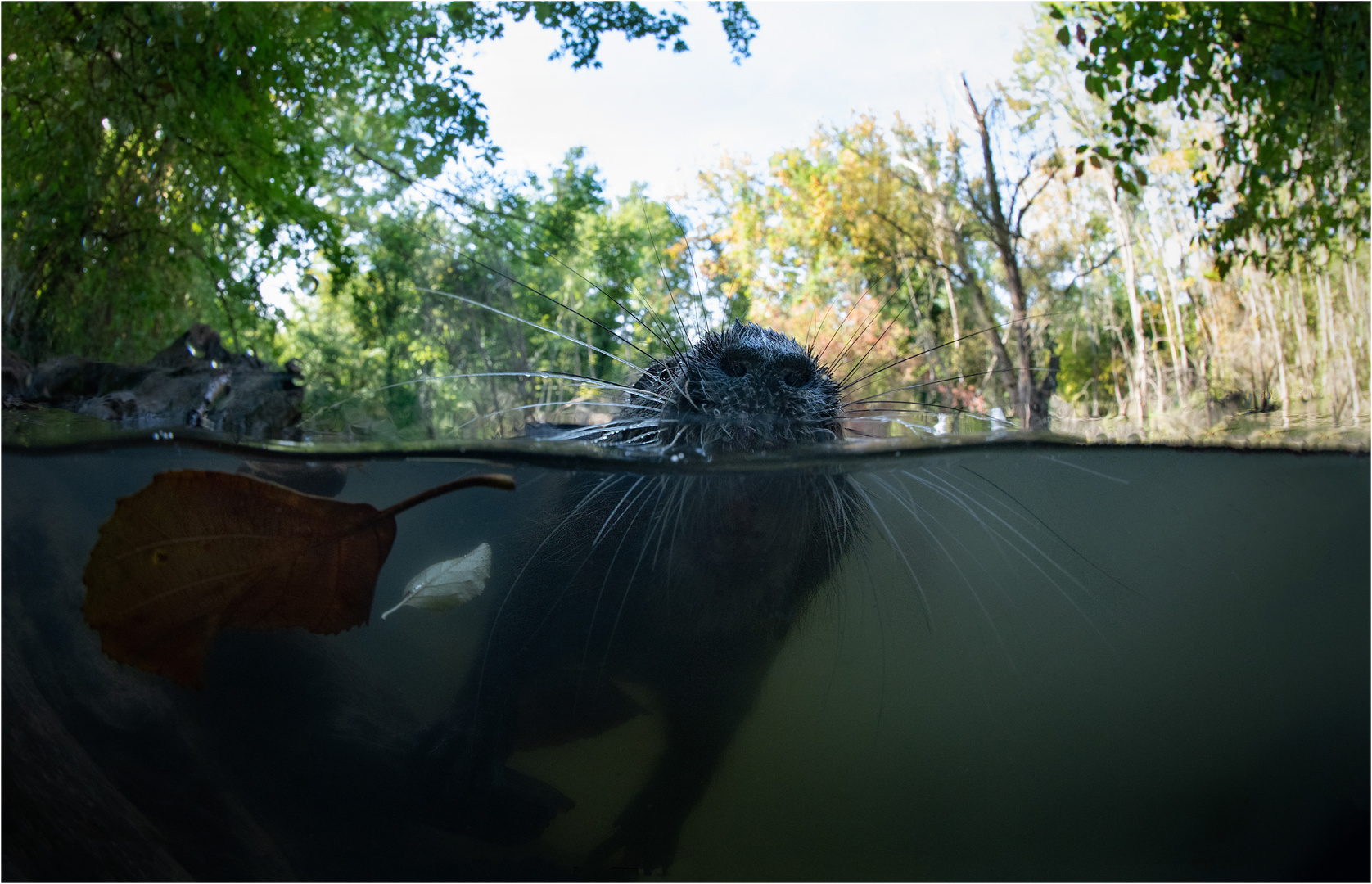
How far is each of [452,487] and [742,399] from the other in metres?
1.01

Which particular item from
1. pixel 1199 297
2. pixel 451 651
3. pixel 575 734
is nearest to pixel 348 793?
pixel 451 651

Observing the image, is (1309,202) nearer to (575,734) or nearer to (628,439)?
(628,439)

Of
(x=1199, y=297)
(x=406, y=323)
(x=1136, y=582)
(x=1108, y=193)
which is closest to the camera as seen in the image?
(x=1136, y=582)

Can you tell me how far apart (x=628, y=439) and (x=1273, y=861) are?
112 inches

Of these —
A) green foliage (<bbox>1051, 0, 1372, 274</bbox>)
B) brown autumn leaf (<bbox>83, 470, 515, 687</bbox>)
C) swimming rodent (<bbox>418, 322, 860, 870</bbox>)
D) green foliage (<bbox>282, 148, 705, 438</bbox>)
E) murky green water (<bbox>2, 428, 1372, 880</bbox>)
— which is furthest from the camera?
green foliage (<bbox>282, 148, 705, 438</bbox>)

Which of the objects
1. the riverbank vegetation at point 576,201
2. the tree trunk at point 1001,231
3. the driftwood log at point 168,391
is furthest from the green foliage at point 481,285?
the tree trunk at point 1001,231

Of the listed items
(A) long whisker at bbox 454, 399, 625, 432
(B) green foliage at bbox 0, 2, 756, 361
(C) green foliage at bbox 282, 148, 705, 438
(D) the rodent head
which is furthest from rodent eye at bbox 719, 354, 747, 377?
(C) green foliage at bbox 282, 148, 705, 438

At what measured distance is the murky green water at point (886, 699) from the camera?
2.09 m

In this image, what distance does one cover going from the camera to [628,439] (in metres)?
2.63

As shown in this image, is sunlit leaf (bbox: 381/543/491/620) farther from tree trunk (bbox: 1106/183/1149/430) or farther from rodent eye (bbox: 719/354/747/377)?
tree trunk (bbox: 1106/183/1149/430)

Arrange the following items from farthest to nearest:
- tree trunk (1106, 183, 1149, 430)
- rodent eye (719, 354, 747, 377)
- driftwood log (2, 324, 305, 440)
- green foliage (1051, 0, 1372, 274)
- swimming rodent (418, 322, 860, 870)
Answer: tree trunk (1106, 183, 1149, 430), green foliage (1051, 0, 1372, 274), driftwood log (2, 324, 305, 440), rodent eye (719, 354, 747, 377), swimming rodent (418, 322, 860, 870)

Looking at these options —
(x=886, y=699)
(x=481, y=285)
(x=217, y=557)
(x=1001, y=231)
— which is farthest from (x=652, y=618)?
(x=481, y=285)

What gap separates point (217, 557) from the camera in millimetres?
1858

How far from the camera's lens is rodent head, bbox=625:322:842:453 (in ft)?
7.85
